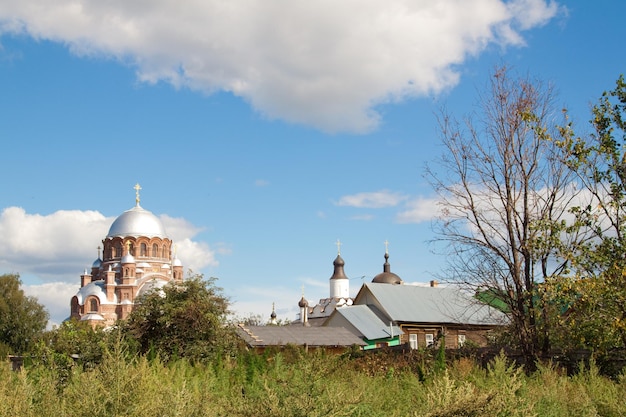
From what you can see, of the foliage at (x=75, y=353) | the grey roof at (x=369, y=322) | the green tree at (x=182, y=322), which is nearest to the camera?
the foliage at (x=75, y=353)

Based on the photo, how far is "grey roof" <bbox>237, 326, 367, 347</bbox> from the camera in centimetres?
3262

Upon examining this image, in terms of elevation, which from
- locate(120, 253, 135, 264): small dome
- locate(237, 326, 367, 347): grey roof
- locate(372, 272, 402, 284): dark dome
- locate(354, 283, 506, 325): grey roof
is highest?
locate(120, 253, 135, 264): small dome

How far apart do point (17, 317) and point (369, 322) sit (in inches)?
1024

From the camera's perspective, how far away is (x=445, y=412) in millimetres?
4441

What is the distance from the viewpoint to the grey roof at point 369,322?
A: 41119 mm

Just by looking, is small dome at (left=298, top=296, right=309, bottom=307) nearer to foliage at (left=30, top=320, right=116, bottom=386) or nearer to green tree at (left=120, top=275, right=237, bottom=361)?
foliage at (left=30, top=320, right=116, bottom=386)

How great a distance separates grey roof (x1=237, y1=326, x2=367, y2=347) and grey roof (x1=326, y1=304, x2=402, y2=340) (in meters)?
3.37

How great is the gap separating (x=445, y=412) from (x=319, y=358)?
1.43 meters

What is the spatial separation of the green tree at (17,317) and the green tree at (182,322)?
32596 millimetres

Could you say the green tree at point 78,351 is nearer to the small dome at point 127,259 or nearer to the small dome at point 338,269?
the small dome at point 127,259

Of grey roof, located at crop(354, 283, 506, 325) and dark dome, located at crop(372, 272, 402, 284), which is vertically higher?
dark dome, located at crop(372, 272, 402, 284)

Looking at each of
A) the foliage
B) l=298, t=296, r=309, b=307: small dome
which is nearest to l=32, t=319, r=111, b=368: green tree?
the foliage

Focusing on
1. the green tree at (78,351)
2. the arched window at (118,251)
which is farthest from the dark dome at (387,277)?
the green tree at (78,351)

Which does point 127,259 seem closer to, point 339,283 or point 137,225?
point 137,225
